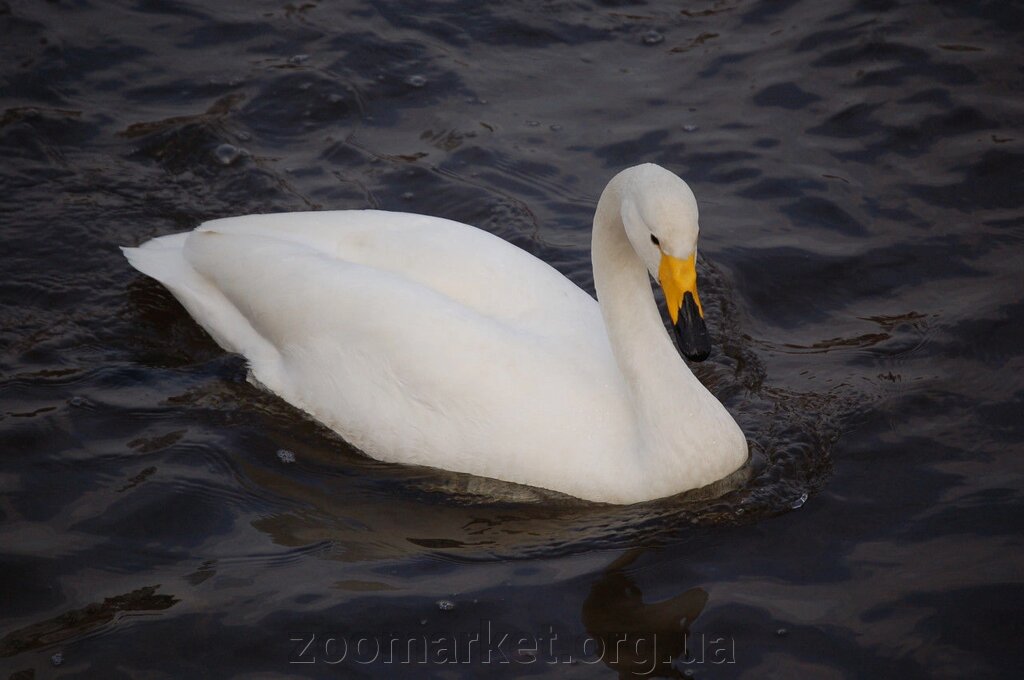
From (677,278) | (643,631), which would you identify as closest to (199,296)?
(677,278)

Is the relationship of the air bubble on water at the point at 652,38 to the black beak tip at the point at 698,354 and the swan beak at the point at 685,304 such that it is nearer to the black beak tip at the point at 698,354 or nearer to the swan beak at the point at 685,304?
the swan beak at the point at 685,304

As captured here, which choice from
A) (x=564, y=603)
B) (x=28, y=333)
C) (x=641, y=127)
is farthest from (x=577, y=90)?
(x=564, y=603)

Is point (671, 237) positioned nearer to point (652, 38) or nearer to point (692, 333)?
point (692, 333)

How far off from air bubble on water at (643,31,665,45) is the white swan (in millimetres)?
4274

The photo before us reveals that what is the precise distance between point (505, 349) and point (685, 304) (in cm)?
107

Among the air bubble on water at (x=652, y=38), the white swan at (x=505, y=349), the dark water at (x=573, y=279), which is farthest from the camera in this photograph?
the air bubble on water at (x=652, y=38)

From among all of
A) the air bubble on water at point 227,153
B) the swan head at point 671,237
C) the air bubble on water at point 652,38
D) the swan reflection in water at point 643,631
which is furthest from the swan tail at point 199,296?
the air bubble on water at point 652,38

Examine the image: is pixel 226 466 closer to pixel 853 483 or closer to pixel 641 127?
pixel 853 483

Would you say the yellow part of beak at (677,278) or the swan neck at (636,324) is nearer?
the yellow part of beak at (677,278)

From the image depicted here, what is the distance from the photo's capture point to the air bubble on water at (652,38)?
10.6 m

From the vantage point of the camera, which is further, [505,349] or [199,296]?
[199,296]

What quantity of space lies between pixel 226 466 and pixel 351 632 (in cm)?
151

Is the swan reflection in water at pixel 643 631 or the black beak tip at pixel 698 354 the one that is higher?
the black beak tip at pixel 698 354

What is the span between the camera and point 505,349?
6223 mm
